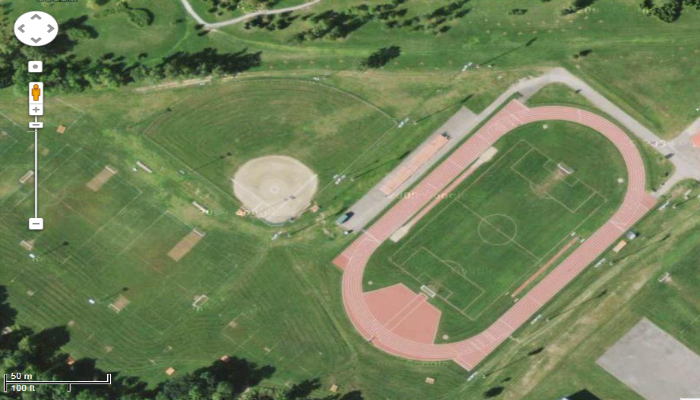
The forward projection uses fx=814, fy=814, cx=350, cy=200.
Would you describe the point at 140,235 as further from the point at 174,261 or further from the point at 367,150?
the point at 367,150

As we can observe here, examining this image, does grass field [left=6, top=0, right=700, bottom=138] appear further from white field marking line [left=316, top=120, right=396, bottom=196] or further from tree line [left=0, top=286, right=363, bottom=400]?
tree line [left=0, top=286, right=363, bottom=400]

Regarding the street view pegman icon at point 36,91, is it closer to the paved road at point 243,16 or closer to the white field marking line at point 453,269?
the paved road at point 243,16

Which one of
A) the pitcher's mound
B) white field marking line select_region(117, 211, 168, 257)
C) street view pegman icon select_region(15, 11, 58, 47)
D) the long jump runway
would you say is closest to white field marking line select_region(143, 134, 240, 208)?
the pitcher's mound

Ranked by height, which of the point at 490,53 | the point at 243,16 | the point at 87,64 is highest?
the point at 490,53

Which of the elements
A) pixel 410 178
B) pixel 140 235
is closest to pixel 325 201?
pixel 410 178

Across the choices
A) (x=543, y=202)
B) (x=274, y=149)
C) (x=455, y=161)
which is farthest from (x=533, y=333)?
(x=274, y=149)
